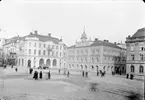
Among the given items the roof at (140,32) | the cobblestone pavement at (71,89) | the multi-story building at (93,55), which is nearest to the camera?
the cobblestone pavement at (71,89)

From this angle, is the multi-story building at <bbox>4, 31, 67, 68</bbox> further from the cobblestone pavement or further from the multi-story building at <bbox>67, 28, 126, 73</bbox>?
the cobblestone pavement

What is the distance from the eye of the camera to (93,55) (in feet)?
11.6

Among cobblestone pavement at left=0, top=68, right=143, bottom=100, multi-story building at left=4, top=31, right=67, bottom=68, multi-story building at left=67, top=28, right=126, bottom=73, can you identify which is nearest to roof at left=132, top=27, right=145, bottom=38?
multi-story building at left=67, top=28, right=126, bottom=73

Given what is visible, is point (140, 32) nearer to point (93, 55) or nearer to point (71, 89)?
point (93, 55)

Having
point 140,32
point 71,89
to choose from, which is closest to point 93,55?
point 71,89

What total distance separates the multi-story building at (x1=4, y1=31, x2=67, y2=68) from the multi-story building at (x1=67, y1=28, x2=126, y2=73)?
255 mm

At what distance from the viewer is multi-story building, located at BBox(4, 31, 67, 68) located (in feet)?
11.3

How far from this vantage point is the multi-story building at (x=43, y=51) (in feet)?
11.3

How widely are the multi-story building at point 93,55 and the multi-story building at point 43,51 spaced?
0.25m

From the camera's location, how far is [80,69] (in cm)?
364

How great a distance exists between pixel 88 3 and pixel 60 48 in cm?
137

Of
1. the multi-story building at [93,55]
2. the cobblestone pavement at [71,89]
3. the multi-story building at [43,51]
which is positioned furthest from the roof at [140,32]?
the multi-story building at [43,51]

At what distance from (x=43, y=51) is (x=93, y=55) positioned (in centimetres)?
136

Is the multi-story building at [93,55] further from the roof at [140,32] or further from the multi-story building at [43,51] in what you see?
the roof at [140,32]
